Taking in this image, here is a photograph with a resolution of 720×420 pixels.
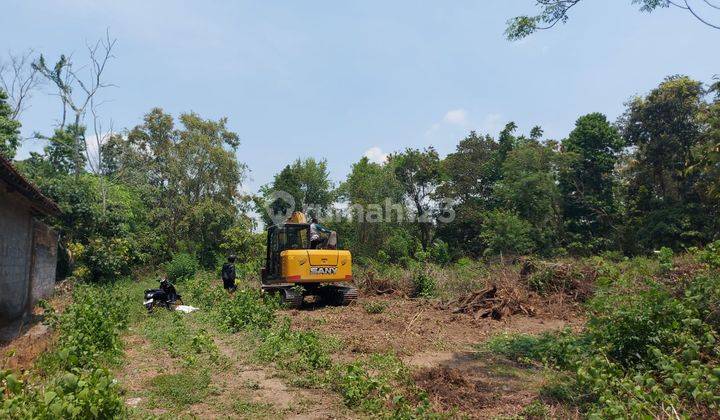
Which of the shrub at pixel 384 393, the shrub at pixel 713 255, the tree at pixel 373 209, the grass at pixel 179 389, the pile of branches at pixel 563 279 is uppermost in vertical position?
the tree at pixel 373 209

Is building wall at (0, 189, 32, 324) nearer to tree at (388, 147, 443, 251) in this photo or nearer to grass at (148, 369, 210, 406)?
grass at (148, 369, 210, 406)

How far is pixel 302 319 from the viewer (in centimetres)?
1196

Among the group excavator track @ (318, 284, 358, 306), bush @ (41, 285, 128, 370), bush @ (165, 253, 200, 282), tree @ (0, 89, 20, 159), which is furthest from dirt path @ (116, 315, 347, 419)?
bush @ (165, 253, 200, 282)

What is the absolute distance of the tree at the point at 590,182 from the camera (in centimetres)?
3469

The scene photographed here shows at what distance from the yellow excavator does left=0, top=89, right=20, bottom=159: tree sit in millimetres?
12660

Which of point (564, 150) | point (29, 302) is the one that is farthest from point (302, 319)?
point (564, 150)

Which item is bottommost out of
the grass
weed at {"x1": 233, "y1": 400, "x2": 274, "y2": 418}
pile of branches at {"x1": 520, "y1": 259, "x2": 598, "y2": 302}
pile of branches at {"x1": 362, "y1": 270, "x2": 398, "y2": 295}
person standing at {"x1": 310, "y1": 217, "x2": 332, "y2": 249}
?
weed at {"x1": 233, "y1": 400, "x2": 274, "y2": 418}

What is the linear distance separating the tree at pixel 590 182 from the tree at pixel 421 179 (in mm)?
8849

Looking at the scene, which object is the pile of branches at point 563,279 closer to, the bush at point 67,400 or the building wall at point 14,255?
the bush at point 67,400

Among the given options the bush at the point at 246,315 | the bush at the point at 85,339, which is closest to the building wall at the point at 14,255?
the bush at the point at 85,339

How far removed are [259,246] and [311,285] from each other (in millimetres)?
17364

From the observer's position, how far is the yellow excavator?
43.8 ft

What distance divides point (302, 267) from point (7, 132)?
48.9ft

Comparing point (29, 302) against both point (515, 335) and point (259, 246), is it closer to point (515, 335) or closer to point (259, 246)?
point (515, 335)
